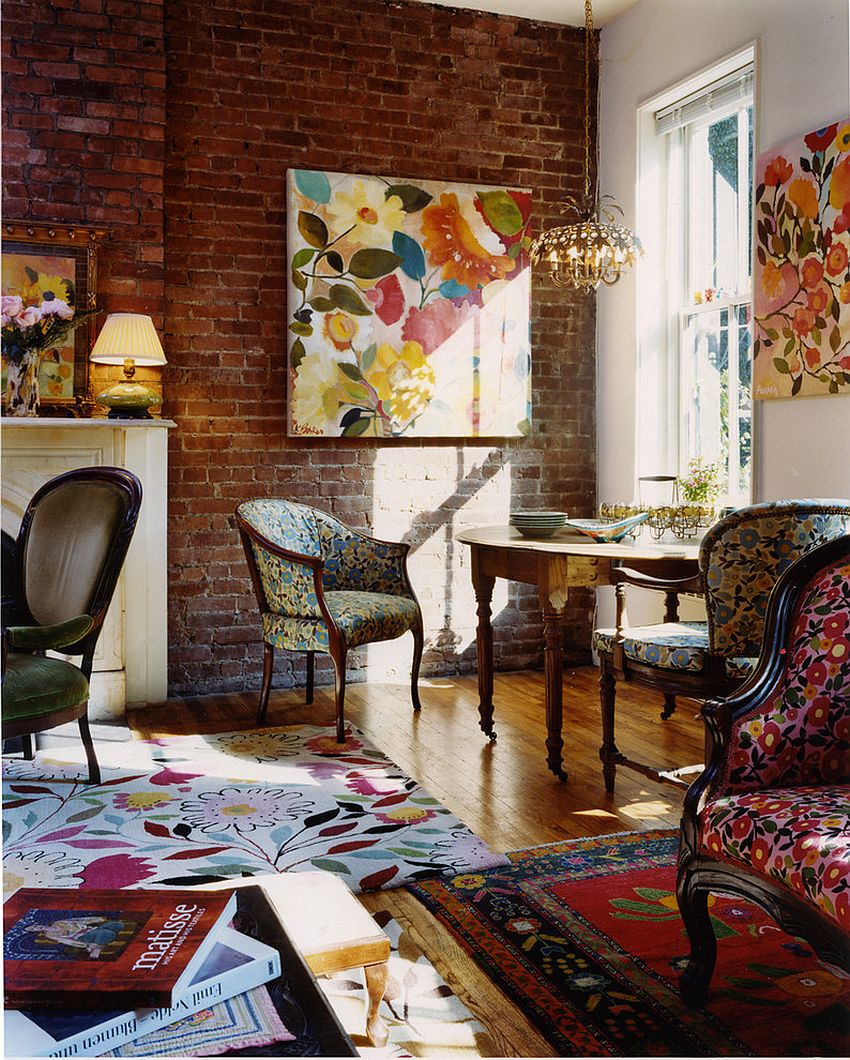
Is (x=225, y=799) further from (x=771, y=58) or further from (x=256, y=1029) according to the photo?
(x=771, y=58)

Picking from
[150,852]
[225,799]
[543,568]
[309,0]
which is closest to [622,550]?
[543,568]

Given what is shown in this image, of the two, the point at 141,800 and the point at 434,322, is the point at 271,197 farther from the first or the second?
the point at 141,800

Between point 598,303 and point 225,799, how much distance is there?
11.7 feet

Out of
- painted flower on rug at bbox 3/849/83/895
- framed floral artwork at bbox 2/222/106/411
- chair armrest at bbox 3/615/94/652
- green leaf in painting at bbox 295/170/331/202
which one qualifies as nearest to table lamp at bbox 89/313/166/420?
framed floral artwork at bbox 2/222/106/411

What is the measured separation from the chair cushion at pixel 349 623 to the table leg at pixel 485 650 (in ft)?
1.32

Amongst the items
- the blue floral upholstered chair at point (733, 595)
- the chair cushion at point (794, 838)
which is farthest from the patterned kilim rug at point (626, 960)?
the blue floral upholstered chair at point (733, 595)

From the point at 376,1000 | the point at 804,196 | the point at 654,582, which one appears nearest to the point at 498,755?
the point at 654,582

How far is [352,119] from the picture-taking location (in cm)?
507

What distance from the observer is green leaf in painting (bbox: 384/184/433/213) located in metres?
5.14

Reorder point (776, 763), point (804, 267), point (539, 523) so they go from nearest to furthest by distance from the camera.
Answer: point (776, 763)
point (539, 523)
point (804, 267)

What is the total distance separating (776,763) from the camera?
2074 mm

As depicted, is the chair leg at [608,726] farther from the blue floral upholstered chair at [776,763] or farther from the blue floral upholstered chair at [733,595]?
the blue floral upholstered chair at [776,763]

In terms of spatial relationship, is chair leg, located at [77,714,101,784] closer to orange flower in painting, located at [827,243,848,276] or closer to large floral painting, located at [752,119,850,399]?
large floral painting, located at [752,119,850,399]

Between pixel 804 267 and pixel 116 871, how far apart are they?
3.38m
